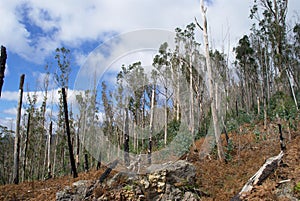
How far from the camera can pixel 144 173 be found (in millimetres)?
7910

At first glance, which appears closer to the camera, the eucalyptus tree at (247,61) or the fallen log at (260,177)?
the fallen log at (260,177)

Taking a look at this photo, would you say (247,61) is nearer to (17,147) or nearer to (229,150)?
(229,150)

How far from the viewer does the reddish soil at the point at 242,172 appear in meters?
5.51

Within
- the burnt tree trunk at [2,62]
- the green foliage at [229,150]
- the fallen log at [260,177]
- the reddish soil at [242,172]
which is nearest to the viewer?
the reddish soil at [242,172]

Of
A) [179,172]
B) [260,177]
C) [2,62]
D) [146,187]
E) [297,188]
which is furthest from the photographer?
[179,172]

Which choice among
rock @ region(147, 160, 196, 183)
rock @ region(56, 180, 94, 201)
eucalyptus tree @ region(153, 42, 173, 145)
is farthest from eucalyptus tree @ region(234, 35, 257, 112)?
rock @ region(56, 180, 94, 201)

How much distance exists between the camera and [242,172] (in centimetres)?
775

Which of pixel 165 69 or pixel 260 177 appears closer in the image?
pixel 260 177

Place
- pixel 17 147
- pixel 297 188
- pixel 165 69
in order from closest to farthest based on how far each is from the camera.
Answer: pixel 297 188, pixel 17 147, pixel 165 69

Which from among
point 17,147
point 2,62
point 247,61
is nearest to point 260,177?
point 2,62

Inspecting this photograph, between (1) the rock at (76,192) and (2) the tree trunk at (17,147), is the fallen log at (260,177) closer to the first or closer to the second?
(1) the rock at (76,192)

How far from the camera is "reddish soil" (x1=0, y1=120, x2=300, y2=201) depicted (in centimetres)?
551

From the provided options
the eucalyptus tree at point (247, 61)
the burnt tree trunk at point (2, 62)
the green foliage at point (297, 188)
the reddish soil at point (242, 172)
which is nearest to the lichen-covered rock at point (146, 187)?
the reddish soil at point (242, 172)

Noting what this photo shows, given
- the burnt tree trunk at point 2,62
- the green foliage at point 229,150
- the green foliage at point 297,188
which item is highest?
the burnt tree trunk at point 2,62
